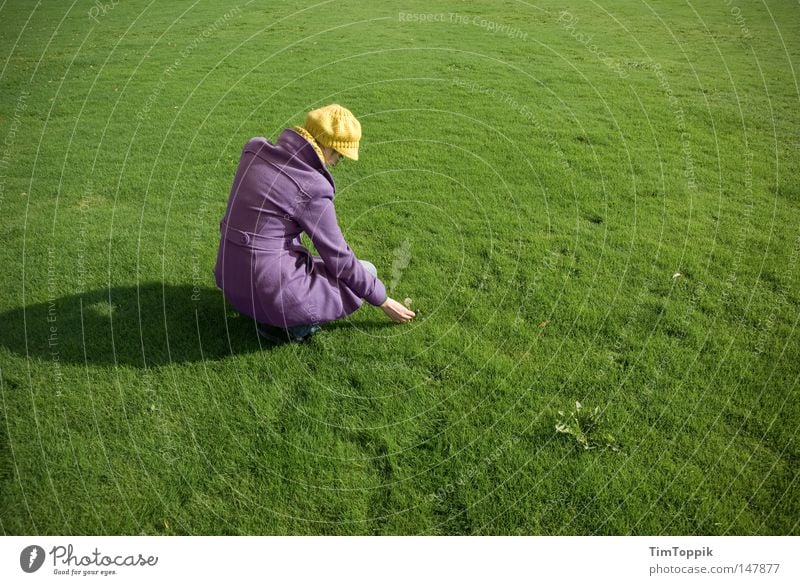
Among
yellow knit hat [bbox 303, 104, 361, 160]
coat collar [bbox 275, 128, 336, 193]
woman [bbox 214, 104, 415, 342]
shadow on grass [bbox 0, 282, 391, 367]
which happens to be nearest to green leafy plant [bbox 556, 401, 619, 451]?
woman [bbox 214, 104, 415, 342]

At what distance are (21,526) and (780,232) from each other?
7002mm

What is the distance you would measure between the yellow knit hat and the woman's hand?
119 centimetres

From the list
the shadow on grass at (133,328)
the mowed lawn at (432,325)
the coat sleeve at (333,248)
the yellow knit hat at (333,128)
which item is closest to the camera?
the mowed lawn at (432,325)

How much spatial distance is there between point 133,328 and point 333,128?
2404 millimetres

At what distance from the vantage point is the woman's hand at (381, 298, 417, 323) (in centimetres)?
423

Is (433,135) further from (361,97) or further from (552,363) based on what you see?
(552,363)

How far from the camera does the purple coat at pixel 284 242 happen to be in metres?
3.59

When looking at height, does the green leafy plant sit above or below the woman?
below

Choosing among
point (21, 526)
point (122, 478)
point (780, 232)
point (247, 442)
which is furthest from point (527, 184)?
point (21, 526)

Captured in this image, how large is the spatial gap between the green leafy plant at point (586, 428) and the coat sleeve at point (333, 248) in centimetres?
159

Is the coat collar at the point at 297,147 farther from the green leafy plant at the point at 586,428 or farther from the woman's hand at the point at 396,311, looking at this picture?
the green leafy plant at the point at 586,428

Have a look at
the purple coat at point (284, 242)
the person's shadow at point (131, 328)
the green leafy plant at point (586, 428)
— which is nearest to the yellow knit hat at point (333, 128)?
the purple coat at point (284, 242)

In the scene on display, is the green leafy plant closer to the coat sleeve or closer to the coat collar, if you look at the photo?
the coat sleeve

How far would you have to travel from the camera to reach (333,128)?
3.57 m
